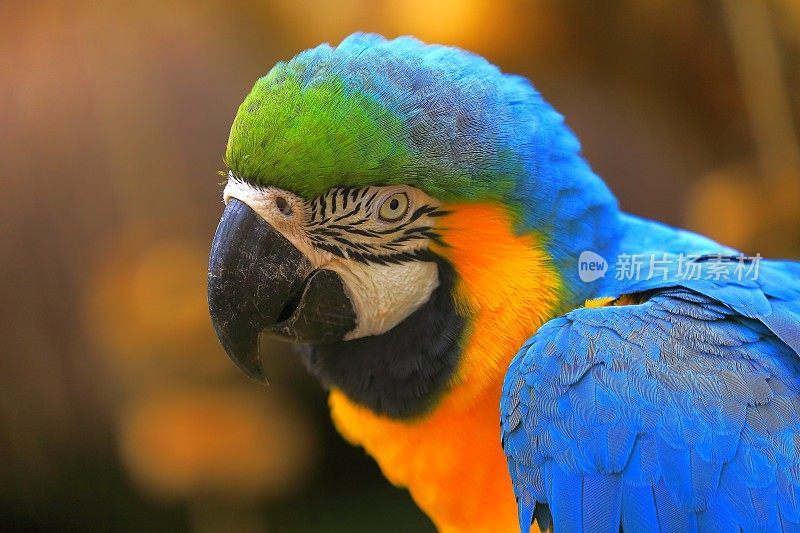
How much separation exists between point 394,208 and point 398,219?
0.02 meters

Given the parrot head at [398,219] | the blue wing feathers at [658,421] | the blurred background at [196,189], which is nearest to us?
the blue wing feathers at [658,421]

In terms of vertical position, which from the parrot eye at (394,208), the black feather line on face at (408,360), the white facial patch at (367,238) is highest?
the parrot eye at (394,208)

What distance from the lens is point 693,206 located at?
2.54 meters

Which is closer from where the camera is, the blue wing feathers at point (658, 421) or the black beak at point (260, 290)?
the blue wing feathers at point (658, 421)

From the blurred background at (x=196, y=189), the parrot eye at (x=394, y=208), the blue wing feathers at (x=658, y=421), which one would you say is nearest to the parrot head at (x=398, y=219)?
the parrot eye at (x=394, y=208)

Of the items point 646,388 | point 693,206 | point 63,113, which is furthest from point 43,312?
point 693,206

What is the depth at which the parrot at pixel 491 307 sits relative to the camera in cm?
95

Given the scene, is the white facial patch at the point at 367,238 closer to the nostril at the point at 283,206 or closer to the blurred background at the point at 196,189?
the nostril at the point at 283,206

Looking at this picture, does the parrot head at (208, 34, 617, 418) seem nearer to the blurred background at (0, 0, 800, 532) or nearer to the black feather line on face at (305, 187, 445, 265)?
the black feather line on face at (305, 187, 445, 265)

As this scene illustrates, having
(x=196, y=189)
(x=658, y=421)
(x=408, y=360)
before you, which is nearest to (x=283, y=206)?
(x=408, y=360)

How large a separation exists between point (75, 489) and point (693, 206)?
245cm

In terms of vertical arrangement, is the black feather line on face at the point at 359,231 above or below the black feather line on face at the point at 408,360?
above

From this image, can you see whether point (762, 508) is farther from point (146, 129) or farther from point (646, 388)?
point (146, 129)

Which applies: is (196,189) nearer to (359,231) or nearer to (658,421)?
(359,231)
